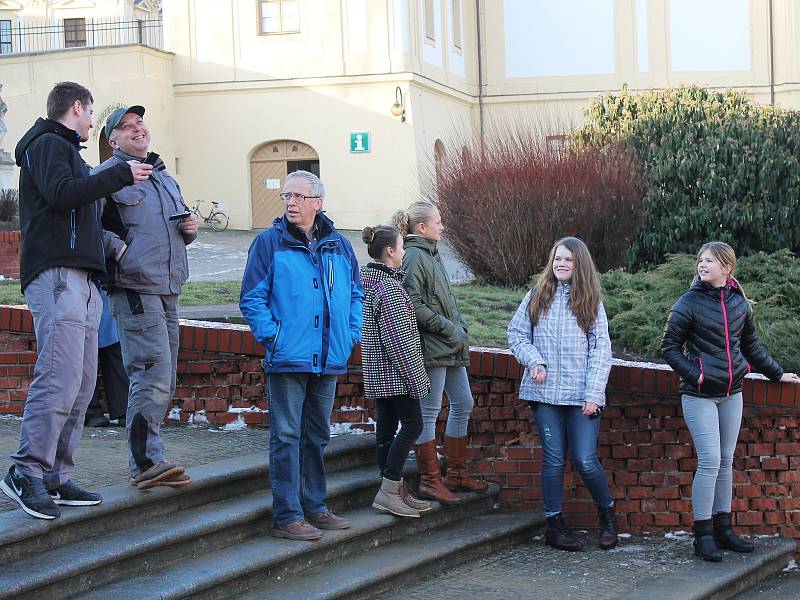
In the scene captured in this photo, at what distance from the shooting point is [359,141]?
2888cm

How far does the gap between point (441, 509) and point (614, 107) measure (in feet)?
30.7

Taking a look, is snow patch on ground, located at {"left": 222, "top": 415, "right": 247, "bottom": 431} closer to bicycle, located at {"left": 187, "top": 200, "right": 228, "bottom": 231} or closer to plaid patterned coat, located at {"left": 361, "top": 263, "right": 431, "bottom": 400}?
plaid patterned coat, located at {"left": 361, "top": 263, "right": 431, "bottom": 400}

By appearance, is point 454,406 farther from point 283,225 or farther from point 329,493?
point 283,225

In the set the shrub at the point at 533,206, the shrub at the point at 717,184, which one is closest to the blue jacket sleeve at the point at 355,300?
the shrub at the point at 533,206

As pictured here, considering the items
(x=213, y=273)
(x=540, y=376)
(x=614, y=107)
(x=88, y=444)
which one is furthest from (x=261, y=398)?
(x=213, y=273)

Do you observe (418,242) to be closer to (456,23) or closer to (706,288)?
(706,288)

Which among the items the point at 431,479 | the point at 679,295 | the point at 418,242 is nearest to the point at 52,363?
the point at 418,242

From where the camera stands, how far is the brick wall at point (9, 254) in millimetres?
15508

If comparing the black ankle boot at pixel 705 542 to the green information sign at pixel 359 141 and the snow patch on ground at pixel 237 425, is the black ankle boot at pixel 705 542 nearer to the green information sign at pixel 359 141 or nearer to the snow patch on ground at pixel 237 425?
the snow patch on ground at pixel 237 425

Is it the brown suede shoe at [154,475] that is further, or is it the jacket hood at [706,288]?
the jacket hood at [706,288]

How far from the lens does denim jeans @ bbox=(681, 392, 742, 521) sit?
6.73 m

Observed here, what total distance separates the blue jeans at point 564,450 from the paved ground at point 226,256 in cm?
744

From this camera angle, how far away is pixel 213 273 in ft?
62.4

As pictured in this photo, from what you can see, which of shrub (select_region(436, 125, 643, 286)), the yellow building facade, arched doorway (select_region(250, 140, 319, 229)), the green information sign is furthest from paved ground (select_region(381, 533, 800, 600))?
arched doorway (select_region(250, 140, 319, 229))
